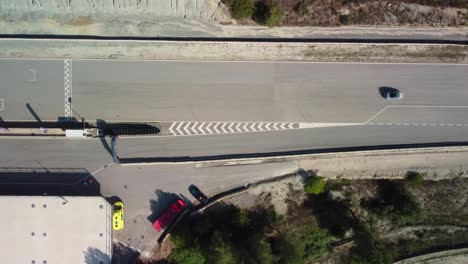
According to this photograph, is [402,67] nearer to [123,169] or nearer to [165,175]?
[165,175]

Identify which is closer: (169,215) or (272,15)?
(272,15)

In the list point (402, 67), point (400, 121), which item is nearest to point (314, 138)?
point (400, 121)

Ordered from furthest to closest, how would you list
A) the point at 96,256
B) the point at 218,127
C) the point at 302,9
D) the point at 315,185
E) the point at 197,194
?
1. the point at 197,194
2. the point at 218,127
3. the point at 315,185
4. the point at 302,9
5. the point at 96,256

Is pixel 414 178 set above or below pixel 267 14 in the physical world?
below

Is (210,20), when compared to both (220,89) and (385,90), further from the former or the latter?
(385,90)

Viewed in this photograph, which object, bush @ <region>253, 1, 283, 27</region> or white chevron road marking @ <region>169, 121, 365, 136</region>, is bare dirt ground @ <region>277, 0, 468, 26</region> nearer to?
bush @ <region>253, 1, 283, 27</region>

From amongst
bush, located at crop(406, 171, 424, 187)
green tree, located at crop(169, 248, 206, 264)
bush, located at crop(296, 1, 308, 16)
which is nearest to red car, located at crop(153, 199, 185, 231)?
green tree, located at crop(169, 248, 206, 264)

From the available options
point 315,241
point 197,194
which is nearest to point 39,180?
point 197,194
